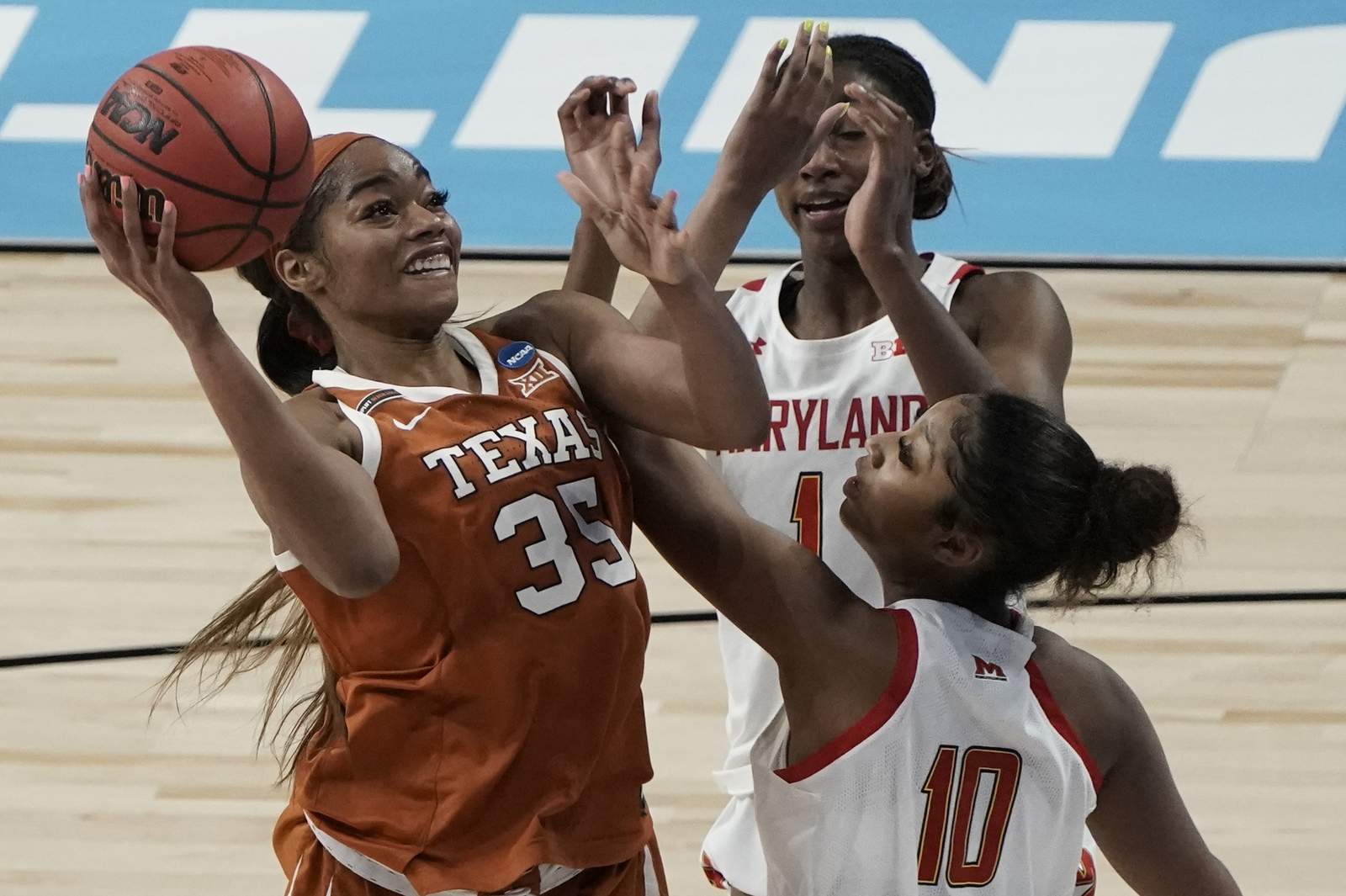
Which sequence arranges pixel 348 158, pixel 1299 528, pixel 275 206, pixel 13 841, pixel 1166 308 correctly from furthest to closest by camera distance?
pixel 1166 308 → pixel 1299 528 → pixel 13 841 → pixel 348 158 → pixel 275 206

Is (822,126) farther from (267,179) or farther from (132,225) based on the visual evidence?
(132,225)

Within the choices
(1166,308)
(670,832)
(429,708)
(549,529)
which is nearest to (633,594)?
(549,529)

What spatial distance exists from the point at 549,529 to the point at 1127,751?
0.84 meters

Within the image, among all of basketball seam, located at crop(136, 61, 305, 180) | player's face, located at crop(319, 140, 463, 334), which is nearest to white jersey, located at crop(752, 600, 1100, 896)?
player's face, located at crop(319, 140, 463, 334)

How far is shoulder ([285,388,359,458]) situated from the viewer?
2.19 metres

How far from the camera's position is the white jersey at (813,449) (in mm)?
3025

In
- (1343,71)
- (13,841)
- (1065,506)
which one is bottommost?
(13,841)

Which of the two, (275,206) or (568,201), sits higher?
(275,206)

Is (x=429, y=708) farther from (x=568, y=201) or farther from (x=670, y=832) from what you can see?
(x=568, y=201)

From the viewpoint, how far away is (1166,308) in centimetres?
606

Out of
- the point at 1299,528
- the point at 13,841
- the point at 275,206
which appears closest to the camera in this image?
the point at 275,206

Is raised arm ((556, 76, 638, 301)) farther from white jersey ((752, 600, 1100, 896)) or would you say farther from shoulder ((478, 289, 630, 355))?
white jersey ((752, 600, 1100, 896))

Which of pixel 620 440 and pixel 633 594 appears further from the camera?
pixel 620 440

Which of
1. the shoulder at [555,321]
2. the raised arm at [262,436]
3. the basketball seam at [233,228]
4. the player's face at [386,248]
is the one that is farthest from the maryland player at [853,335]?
the raised arm at [262,436]
